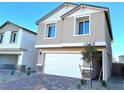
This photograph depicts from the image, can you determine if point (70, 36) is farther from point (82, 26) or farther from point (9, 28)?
point (9, 28)

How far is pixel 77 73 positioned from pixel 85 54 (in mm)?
3880

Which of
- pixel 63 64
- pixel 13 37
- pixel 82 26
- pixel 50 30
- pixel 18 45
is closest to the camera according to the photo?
pixel 82 26

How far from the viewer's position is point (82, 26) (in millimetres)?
12594

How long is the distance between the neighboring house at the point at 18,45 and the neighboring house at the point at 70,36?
371cm

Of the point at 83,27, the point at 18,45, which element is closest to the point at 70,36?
the point at 83,27

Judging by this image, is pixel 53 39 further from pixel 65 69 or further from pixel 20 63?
pixel 20 63

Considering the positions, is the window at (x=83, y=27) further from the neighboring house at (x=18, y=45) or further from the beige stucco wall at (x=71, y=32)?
the neighboring house at (x=18, y=45)

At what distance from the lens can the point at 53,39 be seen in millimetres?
14102

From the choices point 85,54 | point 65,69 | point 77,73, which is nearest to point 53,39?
point 65,69

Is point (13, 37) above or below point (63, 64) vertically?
above

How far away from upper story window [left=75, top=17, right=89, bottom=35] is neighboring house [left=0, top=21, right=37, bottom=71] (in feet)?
29.2

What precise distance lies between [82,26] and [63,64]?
4611 millimetres

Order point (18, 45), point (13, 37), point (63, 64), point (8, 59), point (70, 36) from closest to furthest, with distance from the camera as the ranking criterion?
point (70, 36) < point (63, 64) < point (18, 45) < point (13, 37) < point (8, 59)

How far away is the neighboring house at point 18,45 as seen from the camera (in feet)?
57.2
